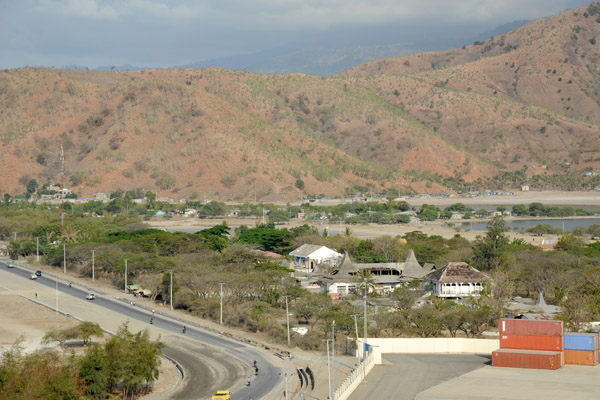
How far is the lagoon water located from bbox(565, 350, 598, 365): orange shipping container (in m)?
107

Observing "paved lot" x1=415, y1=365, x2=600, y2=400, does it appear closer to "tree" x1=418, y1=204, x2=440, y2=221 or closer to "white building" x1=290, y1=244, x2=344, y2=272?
"white building" x1=290, y1=244, x2=344, y2=272

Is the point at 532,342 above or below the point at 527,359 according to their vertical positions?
above

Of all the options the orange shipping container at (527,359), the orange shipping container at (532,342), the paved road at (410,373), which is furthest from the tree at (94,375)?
the orange shipping container at (532,342)

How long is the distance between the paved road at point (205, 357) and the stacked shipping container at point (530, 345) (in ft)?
43.8

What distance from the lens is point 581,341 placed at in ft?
171

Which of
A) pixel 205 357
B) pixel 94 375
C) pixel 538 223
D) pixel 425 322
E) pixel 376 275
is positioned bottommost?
pixel 538 223

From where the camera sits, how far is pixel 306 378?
50969 millimetres

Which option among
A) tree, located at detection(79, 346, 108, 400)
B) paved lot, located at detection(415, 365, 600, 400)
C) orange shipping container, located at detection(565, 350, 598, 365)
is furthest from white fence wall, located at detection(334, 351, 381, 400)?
tree, located at detection(79, 346, 108, 400)

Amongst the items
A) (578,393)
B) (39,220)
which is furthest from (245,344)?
(39,220)

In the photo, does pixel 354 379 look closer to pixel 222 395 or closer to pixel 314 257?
pixel 222 395

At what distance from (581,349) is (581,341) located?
46 cm

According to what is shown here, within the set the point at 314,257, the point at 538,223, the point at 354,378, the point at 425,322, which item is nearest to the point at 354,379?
the point at 354,378

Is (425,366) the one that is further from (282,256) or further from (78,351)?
(282,256)

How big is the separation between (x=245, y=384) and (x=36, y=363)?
1151 centimetres
